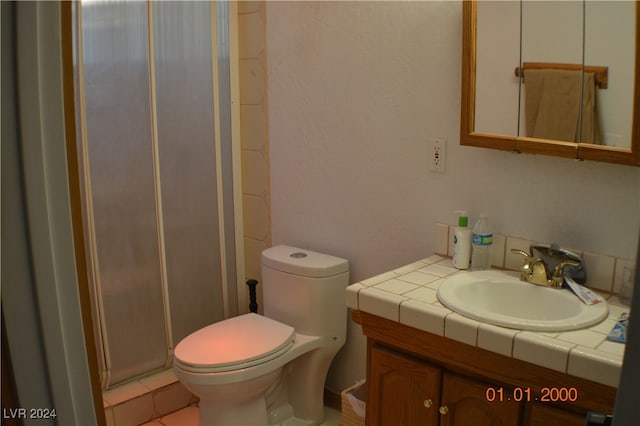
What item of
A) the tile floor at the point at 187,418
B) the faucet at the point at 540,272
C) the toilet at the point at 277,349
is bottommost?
the tile floor at the point at 187,418

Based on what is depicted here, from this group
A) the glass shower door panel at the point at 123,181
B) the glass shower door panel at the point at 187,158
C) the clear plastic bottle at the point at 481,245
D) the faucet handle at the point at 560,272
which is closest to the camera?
the faucet handle at the point at 560,272

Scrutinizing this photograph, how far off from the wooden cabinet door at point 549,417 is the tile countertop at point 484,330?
0.43 ft

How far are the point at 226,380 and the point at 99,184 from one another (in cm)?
94

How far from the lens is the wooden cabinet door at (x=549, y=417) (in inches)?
65.9

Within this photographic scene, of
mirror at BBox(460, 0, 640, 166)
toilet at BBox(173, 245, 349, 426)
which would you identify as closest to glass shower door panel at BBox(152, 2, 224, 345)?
toilet at BBox(173, 245, 349, 426)

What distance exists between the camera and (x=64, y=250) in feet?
2.26

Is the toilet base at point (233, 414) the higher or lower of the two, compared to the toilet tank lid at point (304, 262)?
lower

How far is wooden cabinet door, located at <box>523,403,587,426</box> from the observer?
1675 millimetres

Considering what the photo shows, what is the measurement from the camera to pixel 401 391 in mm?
2055

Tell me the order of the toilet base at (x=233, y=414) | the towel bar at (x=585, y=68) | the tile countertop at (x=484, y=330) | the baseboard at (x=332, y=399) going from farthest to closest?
the baseboard at (x=332, y=399), the toilet base at (x=233, y=414), the towel bar at (x=585, y=68), the tile countertop at (x=484, y=330)

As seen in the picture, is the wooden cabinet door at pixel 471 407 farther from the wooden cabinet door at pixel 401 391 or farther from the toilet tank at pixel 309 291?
the toilet tank at pixel 309 291

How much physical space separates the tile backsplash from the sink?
2.9 inches

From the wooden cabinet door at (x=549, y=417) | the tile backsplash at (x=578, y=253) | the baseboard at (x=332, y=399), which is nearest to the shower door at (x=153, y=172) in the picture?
the baseboard at (x=332, y=399)

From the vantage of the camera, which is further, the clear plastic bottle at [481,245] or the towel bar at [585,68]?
the clear plastic bottle at [481,245]
